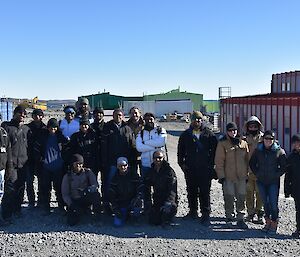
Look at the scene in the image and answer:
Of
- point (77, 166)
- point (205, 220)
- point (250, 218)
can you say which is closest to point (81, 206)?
point (77, 166)

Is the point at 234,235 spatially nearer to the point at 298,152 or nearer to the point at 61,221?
the point at 298,152

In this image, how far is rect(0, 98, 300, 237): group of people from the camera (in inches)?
270

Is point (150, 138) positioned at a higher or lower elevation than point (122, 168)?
higher

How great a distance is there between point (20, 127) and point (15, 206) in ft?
4.52

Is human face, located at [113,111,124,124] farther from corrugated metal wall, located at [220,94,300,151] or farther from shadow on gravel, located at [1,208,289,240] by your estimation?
corrugated metal wall, located at [220,94,300,151]

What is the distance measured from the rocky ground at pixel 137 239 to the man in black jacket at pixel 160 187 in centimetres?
19

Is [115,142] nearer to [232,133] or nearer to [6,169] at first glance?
[6,169]

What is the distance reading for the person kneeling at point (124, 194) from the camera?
7.07 meters

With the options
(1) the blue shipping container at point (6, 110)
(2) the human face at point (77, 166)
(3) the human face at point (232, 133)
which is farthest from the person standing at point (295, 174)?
(1) the blue shipping container at point (6, 110)

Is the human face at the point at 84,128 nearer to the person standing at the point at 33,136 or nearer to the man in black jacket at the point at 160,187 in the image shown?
the person standing at the point at 33,136

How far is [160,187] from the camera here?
23.3 feet

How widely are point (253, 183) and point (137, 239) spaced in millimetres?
2236

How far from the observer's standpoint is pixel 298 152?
259 inches

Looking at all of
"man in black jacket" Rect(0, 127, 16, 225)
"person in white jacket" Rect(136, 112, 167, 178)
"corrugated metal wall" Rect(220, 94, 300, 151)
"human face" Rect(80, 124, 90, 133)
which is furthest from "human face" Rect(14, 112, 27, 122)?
"corrugated metal wall" Rect(220, 94, 300, 151)
